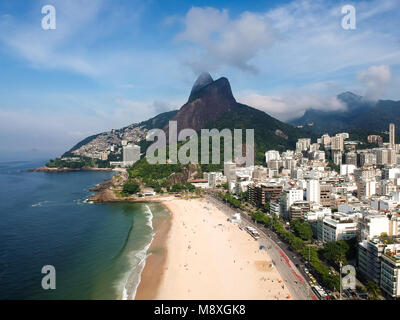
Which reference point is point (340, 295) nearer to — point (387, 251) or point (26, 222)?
point (387, 251)

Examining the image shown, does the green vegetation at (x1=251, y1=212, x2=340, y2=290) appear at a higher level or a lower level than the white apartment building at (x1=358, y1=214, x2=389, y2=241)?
lower

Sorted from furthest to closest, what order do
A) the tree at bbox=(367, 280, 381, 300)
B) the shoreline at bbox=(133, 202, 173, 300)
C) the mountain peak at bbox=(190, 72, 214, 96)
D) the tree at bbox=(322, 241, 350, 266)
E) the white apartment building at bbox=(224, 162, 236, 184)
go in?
the mountain peak at bbox=(190, 72, 214, 96)
the white apartment building at bbox=(224, 162, 236, 184)
the tree at bbox=(322, 241, 350, 266)
the shoreline at bbox=(133, 202, 173, 300)
the tree at bbox=(367, 280, 381, 300)

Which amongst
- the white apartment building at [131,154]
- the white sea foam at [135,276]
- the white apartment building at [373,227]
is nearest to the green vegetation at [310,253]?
the white apartment building at [373,227]

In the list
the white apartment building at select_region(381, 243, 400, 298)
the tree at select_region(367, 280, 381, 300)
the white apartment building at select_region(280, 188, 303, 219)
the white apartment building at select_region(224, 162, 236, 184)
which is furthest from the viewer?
the white apartment building at select_region(224, 162, 236, 184)

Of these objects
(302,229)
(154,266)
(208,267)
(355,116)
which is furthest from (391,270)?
(355,116)

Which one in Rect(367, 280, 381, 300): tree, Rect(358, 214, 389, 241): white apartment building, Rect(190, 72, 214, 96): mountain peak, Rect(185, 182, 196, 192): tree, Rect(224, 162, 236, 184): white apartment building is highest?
Rect(190, 72, 214, 96): mountain peak

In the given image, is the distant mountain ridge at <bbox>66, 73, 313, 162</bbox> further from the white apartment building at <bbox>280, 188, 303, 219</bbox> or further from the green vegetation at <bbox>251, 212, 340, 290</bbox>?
the green vegetation at <bbox>251, 212, 340, 290</bbox>

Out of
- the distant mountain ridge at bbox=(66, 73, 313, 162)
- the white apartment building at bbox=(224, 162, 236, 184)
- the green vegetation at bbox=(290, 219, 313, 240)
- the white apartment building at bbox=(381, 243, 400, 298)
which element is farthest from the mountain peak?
the white apartment building at bbox=(381, 243, 400, 298)

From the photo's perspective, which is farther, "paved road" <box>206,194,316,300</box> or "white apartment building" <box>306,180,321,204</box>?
"white apartment building" <box>306,180,321,204</box>

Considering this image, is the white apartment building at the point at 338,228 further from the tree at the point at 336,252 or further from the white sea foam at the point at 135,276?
the white sea foam at the point at 135,276

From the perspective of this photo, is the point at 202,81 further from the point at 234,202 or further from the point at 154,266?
the point at 154,266
